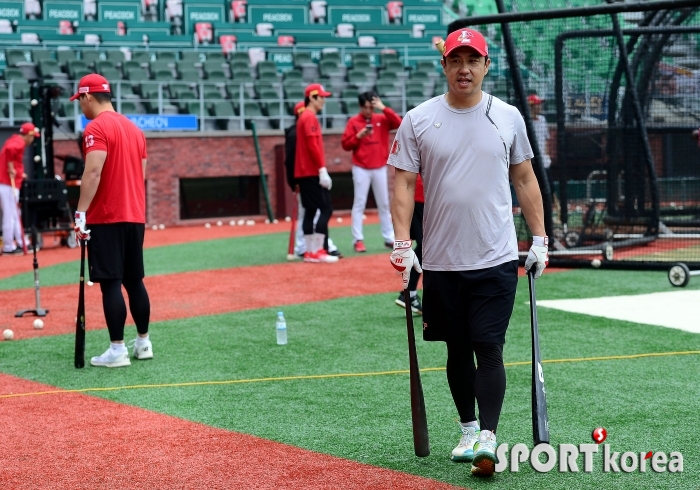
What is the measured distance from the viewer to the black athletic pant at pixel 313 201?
43.8 feet

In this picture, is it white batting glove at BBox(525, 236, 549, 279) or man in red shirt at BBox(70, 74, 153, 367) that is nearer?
white batting glove at BBox(525, 236, 549, 279)

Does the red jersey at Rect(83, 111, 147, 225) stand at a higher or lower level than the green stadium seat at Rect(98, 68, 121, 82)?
lower

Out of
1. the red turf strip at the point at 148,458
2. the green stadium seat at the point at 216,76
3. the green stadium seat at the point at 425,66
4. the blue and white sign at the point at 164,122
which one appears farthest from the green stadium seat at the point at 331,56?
the red turf strip at the point at 148,458

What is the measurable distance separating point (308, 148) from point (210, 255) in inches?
119

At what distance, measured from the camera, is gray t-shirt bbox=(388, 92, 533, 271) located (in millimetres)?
4707

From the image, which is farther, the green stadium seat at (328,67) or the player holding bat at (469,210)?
the green stadium seat at (328,67)

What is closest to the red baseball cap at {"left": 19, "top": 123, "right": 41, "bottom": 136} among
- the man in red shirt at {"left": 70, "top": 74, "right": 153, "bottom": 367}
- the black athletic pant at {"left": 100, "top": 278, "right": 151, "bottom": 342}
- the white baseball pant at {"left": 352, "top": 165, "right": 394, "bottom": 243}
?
the white baseball pant at {"left": 352, "top": 165, "right": 394, "bottom": 243}

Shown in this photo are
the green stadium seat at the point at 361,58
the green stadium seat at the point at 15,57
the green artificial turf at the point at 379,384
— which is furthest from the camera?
the green stadium seat at the point at 361,58

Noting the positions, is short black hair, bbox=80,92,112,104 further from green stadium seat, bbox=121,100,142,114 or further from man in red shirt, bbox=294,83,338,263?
green stadium seat, bbox=121,100,142,114

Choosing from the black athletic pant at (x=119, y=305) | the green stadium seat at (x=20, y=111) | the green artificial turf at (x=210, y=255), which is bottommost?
the green artificial turf at (x=210, y=255)

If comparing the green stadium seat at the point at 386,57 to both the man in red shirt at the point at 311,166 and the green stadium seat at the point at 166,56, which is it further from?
the man in red shirt at the point at 311,166

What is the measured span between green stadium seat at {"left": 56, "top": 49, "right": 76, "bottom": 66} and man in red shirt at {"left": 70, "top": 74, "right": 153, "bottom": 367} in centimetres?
1648

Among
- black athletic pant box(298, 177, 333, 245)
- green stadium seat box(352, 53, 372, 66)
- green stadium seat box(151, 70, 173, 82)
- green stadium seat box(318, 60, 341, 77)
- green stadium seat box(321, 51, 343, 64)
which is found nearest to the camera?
black athletic pant box(298, 177, 333, 245)

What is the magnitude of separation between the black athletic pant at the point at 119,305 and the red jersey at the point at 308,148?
5848mm
